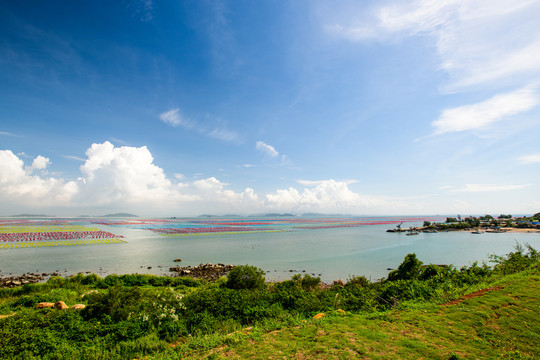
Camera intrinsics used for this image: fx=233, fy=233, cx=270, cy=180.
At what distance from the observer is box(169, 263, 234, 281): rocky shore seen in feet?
75.7

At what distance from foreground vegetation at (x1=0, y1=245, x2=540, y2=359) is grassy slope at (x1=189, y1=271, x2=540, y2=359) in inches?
1.0

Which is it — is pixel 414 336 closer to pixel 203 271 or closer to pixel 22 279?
pixel 203 271

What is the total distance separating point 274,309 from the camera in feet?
31.1

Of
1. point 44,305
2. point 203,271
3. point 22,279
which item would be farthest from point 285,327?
point 22,279

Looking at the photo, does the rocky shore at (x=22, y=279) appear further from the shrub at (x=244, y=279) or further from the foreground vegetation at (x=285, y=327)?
the shrub at (x=244, y=279)

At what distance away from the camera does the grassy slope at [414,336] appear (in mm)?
5656

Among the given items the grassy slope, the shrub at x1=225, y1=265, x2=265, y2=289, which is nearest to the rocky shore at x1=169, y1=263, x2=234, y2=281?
the shrub at x1=225, y1=265, x2=265, y2=289

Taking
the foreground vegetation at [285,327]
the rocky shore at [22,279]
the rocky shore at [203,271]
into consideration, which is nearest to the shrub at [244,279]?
the foreground vegetation at [285,327]

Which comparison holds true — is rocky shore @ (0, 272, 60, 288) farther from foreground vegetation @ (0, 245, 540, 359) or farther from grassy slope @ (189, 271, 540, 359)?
grassy slope @ (189, 271, 540, 359)

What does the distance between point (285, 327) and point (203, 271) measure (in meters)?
19.0

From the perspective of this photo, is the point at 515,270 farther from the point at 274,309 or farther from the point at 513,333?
the point at 274,309

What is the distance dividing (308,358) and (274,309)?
13.8ft

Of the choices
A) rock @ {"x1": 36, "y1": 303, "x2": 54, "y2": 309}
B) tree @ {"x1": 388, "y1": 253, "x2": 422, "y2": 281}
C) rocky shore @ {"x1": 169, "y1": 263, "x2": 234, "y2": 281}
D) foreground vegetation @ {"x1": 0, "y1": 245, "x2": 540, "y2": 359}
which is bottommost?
rocky shore @ {"x1": 169, "y1": 263, "x2": 234, "y2": 281}

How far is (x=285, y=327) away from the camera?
24.8 ft
